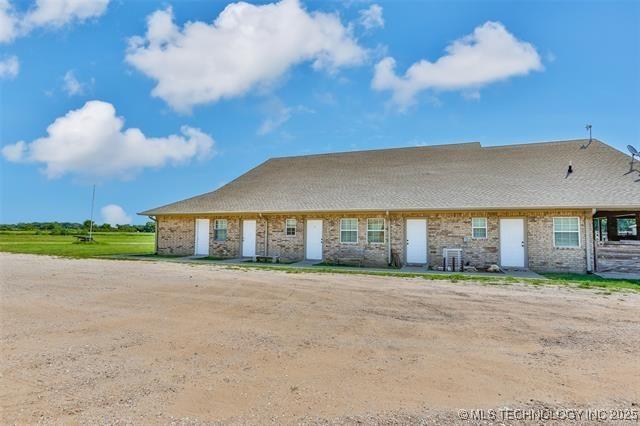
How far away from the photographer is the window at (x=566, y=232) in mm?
14227

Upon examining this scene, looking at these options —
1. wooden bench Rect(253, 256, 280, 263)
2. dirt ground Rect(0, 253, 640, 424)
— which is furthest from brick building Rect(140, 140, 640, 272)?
dirt ground Rect(0, 253, 640, 424)

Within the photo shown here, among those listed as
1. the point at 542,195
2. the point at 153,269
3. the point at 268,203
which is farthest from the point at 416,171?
the point at 153,269

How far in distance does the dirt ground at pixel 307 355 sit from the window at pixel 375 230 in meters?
7.55

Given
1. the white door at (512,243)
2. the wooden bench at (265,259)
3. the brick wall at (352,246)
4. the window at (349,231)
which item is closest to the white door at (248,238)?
the wooden bench at (265,259)

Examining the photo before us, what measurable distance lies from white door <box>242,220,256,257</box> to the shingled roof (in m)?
0.94

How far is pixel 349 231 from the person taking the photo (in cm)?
1709

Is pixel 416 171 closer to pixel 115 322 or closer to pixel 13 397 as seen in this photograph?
pixel 115 322

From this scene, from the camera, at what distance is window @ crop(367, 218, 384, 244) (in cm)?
1659

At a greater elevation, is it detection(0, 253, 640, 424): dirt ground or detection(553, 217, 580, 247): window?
detection(553, 217, 580, 247): window

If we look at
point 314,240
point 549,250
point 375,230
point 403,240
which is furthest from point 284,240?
point 549,250

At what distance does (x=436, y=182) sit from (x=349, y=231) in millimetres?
5042

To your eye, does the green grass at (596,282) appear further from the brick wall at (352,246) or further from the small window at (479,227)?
the brick wall at (352,246)

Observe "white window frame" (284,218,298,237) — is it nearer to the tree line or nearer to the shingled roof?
the shingled roof

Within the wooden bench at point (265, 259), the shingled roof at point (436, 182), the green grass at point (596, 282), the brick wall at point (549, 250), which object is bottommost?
the green grass at point (596, 282)
